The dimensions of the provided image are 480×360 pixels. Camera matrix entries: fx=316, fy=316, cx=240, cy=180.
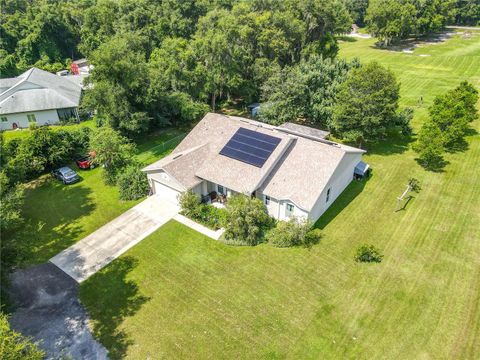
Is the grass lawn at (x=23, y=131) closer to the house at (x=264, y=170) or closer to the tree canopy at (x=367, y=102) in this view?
the house at (x=264, y=170)

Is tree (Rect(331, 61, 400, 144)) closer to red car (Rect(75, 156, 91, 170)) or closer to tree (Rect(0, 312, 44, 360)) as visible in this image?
red car (Rect(75, 156, 91, 170))

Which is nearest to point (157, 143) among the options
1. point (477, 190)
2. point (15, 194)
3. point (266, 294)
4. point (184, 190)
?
point (184, 190)

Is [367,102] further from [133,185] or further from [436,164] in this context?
[133,185]

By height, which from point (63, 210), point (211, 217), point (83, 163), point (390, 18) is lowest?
point (63, 210)

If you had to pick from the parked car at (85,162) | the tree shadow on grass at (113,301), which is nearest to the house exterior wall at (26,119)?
the parked car at (85,162)

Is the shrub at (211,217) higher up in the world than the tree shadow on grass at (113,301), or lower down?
higher up

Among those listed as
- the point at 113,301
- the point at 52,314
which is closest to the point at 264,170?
the point at 113,301
